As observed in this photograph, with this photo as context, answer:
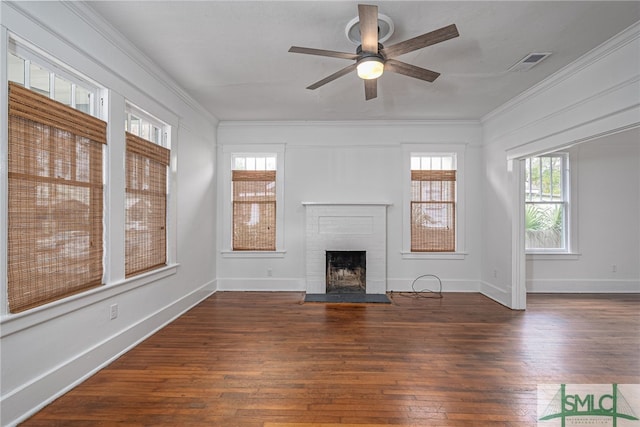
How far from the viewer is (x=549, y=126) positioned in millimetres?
3551

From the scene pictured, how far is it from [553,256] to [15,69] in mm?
6884

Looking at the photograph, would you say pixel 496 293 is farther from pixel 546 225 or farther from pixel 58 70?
pixel 58 70

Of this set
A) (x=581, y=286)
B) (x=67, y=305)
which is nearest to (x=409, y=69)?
(x=67, y=305)

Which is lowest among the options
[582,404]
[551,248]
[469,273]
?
[582,404]

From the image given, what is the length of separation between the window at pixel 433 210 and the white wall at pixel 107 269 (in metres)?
3.48

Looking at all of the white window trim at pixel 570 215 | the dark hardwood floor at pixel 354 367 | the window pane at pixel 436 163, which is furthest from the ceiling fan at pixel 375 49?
the white window trim at pixel 570 215

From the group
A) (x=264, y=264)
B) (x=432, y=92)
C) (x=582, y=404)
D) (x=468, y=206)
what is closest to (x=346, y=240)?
(x=264, y=264)

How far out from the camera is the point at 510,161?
4336 mm

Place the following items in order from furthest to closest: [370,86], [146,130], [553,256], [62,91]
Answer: [553,256] → [146,130] → [370,86] → [62,91]

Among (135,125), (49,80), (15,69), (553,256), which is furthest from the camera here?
(553,256)

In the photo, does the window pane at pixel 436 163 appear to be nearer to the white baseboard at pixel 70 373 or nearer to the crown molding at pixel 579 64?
the crown molding at pixel 579 64

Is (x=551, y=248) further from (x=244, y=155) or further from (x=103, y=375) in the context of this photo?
(x=103, y=375)

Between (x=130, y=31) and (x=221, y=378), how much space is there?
9.80 ft

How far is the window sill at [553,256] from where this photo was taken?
206 inches
